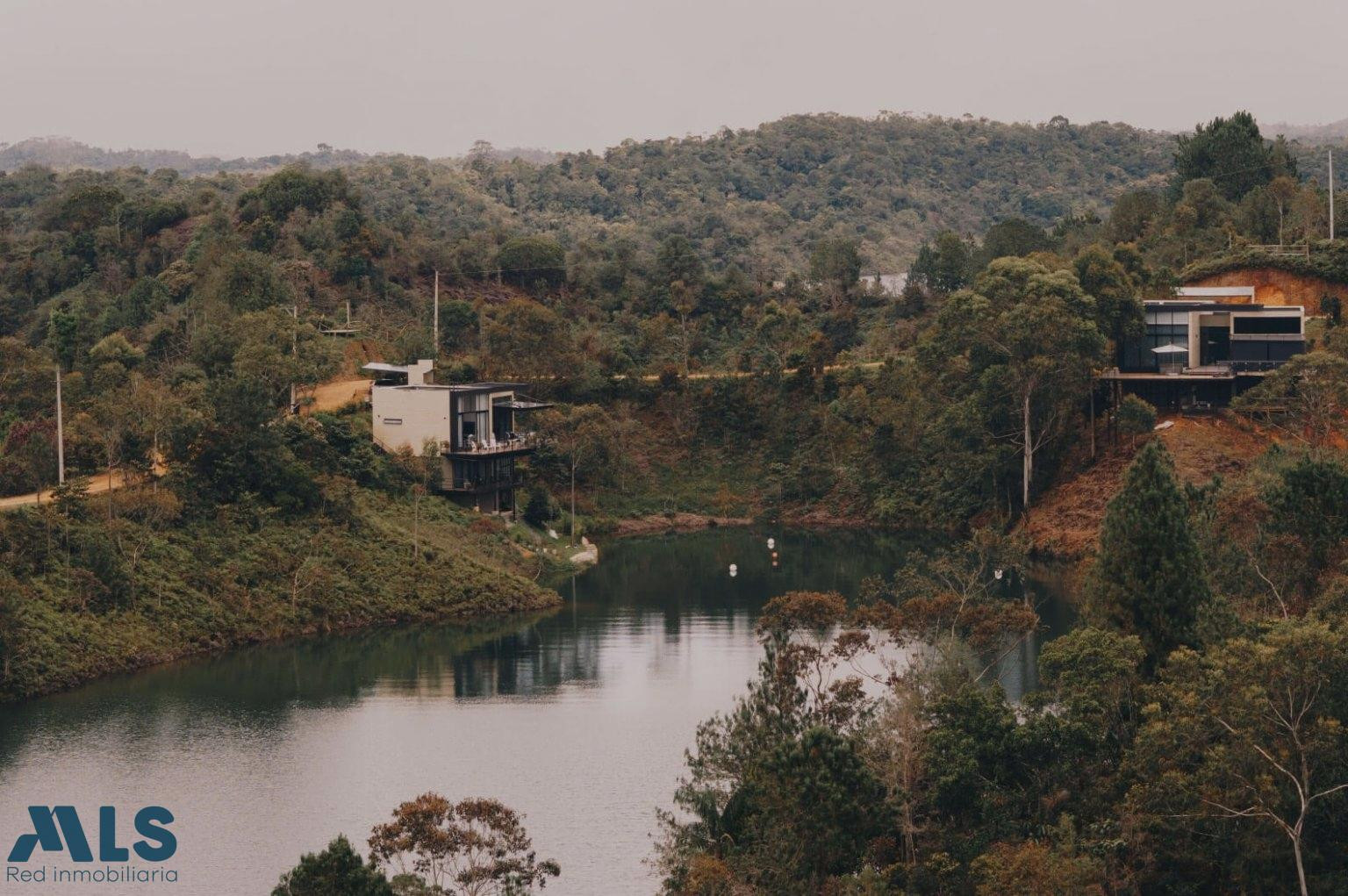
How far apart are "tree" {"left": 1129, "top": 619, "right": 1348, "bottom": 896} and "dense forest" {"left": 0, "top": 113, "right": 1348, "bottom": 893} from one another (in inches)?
2.3

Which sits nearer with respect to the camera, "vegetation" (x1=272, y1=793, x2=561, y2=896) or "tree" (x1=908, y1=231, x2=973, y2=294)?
"vegetation" (x1=272, y1=793, x2=561, y2=896)

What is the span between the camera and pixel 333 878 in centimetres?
2302

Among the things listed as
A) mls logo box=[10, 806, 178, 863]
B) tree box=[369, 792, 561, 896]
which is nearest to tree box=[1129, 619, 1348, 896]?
tree box=[369, 792, 561, 896]

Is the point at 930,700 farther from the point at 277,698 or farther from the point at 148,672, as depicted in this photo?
the point at 148,672

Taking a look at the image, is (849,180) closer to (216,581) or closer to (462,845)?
(216,581)

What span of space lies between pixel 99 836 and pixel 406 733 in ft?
23.6

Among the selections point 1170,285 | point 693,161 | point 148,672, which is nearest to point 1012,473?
point 1170,285

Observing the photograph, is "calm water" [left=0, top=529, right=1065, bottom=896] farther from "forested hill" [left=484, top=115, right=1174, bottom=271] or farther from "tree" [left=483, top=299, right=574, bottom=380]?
"forested hill" [left=484, top=115, right=1174, bottom=271]

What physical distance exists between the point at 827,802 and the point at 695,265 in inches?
2057

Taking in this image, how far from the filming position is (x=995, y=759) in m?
27.8

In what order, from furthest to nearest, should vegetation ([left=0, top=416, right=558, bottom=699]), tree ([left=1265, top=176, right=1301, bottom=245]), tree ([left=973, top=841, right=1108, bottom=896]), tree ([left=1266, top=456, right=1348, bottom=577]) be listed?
tree ([left=1265, top=176, right=1301, bottom=245])
vegetation ([left=0, top=416, right=558, bottom=699])
tree ([left=1266, top=456, right=1348, bottom=577])
tree ([left=973, top=841, right=1108, bottom=896])

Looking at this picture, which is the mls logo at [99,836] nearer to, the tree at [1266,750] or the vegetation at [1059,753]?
the vegetation at [1059,753]

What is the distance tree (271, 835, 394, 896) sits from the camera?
75.4 feet
